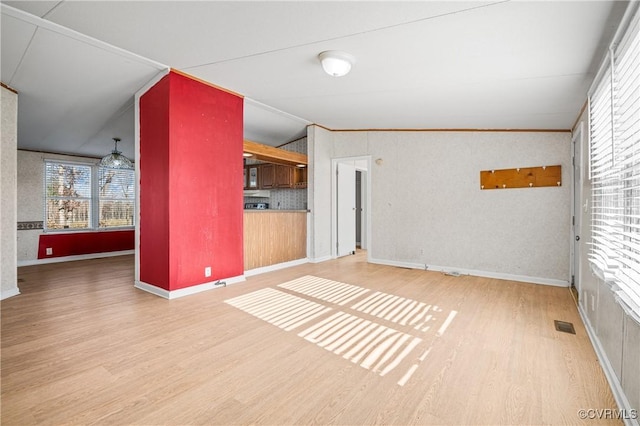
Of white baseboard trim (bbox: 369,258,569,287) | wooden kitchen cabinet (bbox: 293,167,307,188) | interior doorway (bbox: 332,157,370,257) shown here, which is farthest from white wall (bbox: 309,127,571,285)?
wooden kitchen cabinet (bbox: 293,167,307,188)

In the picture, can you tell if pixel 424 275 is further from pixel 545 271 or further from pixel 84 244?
pixel 84 244

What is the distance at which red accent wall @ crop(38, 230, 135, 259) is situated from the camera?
6.27 metres

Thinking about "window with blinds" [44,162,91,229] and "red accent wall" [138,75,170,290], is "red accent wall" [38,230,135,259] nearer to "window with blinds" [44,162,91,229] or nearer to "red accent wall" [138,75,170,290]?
"window with blinds" [44,162,91,229]

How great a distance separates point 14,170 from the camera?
12.4 ft

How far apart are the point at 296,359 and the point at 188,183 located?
250 cm

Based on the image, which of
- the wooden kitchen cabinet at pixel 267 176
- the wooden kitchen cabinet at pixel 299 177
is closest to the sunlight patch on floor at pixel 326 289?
the wooden kitchen cabinet at pixel 299 177

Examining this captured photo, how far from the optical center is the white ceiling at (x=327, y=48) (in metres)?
2.19

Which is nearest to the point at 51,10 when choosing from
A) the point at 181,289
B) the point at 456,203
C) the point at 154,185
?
the point at 154,185

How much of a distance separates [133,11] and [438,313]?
3.73 m

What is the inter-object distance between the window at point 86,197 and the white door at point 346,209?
5.18 meters

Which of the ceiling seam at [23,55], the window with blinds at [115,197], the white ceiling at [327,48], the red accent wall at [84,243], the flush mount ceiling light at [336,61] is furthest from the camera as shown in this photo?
the window with blinds at [115,197]

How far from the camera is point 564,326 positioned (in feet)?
9.23

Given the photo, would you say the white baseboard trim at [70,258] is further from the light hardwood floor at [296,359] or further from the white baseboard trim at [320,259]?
the white baseboard trim at [320,259]

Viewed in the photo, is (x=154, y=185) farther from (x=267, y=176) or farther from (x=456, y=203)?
(x=456, y=203)
